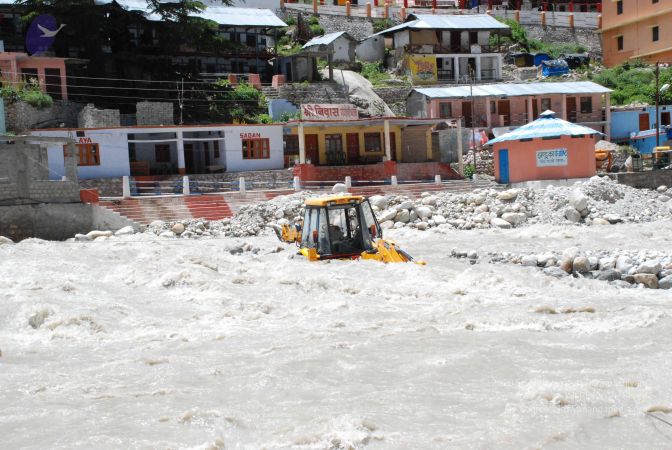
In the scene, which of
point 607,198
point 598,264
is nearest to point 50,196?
point 598,264

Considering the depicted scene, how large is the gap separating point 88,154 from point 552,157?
67.2 ft

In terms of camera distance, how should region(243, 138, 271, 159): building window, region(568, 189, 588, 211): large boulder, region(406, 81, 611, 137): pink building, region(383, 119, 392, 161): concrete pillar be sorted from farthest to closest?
region(406, 81, 611, 137): pink building < region(243, 138, 271, 159): building window < region(383, 119, 392, 161): concrete pillar < region(568, 189, 588, 211): large boulder

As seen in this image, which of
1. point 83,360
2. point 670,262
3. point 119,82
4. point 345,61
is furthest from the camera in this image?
point 345,61

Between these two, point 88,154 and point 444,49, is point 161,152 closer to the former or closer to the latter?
point 88,154

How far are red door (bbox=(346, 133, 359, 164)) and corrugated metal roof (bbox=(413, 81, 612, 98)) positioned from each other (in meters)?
7.74

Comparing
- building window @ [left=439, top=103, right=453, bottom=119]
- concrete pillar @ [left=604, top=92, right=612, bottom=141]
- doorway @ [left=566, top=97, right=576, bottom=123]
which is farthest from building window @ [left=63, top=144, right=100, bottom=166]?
concrete pillar @ [left=604, top=92, right=612, bottom=141]

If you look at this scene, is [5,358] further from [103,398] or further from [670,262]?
[670,262]

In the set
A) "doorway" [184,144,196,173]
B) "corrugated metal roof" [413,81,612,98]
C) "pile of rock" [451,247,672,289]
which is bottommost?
"pile of rock" [451,247,672,289]

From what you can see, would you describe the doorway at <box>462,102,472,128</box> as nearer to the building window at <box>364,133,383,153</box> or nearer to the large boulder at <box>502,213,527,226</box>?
the building window at <box>364,133,383,153</box>

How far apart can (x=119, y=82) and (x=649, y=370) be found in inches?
1504

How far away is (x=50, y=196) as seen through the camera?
24672 millimetres

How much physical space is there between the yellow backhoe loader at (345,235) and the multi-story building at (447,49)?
123ft

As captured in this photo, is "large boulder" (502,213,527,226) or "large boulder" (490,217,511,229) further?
"large boulder" (502,213,527,226)

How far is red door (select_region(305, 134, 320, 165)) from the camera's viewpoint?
126ft
